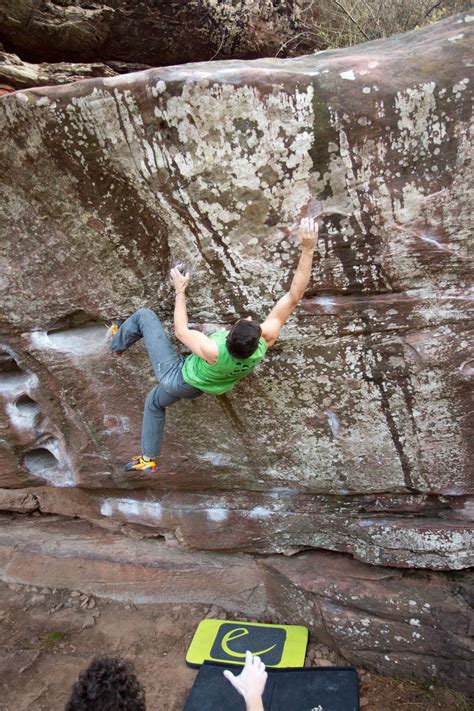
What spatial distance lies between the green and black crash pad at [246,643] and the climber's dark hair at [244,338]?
3.06 metres

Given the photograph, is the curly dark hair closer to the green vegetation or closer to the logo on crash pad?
the logo on crash pad

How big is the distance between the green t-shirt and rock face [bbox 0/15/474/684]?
0.43m

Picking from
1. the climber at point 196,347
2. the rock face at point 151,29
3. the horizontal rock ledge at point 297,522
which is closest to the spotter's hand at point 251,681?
the climber at point 196,347

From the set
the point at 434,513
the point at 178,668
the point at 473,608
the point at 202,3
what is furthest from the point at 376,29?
the point at 178,668

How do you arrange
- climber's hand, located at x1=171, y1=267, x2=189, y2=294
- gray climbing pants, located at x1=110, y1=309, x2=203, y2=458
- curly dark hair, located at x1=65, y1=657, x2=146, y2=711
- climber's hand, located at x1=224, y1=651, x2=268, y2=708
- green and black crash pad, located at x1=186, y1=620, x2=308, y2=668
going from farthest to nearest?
green and black crash pad, located at x1=186, y1=620, x2=308, y2=668, gray climbing pants, located at x1=110, y1=309, x2=203, y2=458, climber's hand, located at x1=171, y1=267, x2=189, y2=294, climber's hand, located at x1=224, y1=651, x2=268, y2=708, curly dark hair, located at x1=65, y1=657, x2=146, y2=711

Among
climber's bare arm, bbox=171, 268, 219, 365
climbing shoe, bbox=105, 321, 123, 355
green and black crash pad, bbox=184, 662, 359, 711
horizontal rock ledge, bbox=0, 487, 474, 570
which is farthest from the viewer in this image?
horizontal rock ledge, bbox=0, 487, 474, 570

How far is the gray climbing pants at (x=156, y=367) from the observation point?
373cm

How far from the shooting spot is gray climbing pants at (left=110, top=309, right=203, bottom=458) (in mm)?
3727

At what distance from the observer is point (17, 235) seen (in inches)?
152

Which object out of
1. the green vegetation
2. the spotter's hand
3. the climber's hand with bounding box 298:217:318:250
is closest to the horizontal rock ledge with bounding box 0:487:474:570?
the spotter's hand

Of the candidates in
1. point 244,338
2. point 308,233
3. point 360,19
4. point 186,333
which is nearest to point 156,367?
point 186,333

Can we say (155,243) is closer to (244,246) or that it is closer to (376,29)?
(244,246)

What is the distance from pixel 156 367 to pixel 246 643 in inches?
113

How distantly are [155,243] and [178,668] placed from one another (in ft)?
12.3
